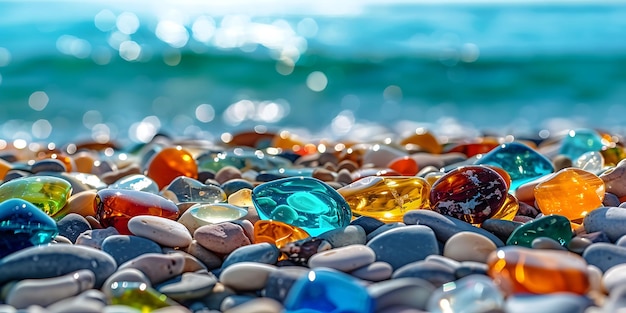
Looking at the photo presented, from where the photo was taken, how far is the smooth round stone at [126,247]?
66.4 inches

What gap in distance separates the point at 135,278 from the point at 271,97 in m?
6.87

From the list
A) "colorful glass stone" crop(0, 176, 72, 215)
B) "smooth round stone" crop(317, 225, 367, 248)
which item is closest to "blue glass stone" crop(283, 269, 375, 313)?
"smooth round stone" crop(317, 225, 367, 248)

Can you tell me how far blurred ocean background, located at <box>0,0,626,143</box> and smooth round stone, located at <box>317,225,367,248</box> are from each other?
330cm

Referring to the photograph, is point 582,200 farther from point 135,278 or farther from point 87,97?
point 87,97

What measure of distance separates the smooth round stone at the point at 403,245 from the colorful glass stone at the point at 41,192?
0.91m

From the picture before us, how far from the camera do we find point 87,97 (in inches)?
315

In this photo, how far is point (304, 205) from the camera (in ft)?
6.27

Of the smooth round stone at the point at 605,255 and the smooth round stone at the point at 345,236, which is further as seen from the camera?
the smooth round stone at the point at 345,236

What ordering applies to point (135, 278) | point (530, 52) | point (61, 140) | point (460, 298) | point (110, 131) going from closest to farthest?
point (460, 298), point (135, 278), point (61, 140), point (110, 131), point (530, 52)

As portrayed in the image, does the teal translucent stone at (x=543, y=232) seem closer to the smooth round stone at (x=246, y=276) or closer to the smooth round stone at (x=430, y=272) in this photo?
the smooth round stone at (x=430, y=272)

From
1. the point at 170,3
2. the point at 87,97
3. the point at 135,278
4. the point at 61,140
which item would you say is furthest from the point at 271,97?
the point at 170,3

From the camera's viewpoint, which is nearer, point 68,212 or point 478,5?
point 68,212

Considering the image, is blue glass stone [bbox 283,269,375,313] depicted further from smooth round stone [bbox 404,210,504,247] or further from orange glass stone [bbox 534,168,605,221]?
orange glass stone [bbox 534,168,605,221]

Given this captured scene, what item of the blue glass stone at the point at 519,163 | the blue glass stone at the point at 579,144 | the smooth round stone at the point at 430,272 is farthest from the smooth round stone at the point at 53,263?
the blue glass stone at the point at 579,144
